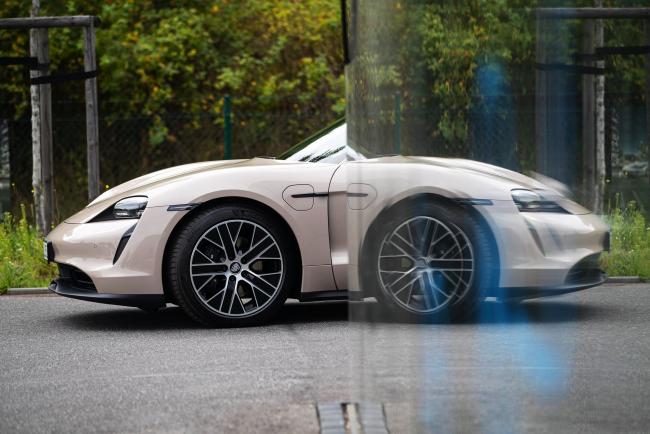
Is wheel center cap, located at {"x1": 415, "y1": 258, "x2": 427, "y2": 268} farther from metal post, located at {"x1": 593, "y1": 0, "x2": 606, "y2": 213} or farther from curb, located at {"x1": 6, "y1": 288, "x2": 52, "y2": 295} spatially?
curb, located at {"x1": 6, "y1": 288, "x2": 52, "y2": 295}

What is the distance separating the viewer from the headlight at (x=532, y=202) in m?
1.17

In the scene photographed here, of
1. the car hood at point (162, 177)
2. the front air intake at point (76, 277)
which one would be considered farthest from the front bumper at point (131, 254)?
the car hood at point (162, 177)

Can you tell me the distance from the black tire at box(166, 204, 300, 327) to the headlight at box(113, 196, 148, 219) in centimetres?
24

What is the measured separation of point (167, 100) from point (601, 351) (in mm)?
13623

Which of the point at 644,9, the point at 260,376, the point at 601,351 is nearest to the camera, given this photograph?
the point at 644,9

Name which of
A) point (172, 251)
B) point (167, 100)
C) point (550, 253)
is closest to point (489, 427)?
point (550, 253)

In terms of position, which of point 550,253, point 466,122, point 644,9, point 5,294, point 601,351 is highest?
point 644,9

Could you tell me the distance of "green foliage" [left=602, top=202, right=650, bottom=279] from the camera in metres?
1.11

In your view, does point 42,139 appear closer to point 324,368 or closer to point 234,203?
point 234,203

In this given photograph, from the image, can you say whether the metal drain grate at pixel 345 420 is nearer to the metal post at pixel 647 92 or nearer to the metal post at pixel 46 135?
the metal post at pixel 647 92

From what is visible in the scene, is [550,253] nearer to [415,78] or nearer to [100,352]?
[415,78]

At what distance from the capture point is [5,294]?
27.1 ft

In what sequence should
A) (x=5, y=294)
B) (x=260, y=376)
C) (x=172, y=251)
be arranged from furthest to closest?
(x=5, y=294) → (x=172, y=251) → (x=260, y=376)

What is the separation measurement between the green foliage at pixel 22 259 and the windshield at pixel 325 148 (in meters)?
2.85
